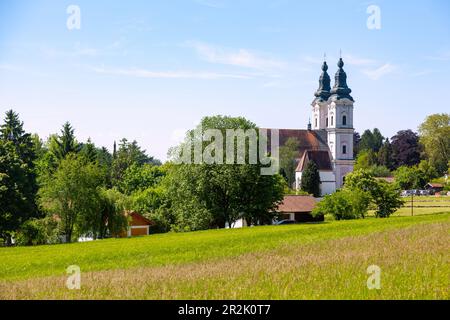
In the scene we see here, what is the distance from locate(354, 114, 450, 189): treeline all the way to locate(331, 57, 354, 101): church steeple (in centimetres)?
1692

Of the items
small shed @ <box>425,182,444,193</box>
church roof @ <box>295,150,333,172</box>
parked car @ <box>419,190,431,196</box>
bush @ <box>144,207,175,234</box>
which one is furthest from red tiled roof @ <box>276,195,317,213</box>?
small shed @ <box>425,182,444,193</box>

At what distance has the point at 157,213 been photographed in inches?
2334

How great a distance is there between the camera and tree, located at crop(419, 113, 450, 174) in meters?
120

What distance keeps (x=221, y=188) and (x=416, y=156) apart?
333 ft

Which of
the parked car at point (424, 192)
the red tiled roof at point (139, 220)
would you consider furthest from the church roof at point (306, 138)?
the red tiled roof at point (139, 220)

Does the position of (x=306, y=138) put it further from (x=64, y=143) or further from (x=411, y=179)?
(x=64, y=143)

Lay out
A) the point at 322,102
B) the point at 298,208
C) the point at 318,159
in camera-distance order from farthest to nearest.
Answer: the point at 322,102
the point at 318,159
the point at 298,208

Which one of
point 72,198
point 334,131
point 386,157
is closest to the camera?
point 72,198

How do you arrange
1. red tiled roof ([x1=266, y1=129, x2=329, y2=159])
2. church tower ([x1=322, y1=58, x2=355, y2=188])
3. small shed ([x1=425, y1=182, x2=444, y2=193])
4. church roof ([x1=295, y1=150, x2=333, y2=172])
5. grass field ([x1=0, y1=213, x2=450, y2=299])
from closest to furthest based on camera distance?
grass field ([x1=0, y1=213, x2=450, y2=299]) → church roof ([x1=295, y1=150, x2=333, y2=172]) → small shed ([x1=425, y1=182, x2=444, y2=193]) → church tower ([x1=322, y1=58, x2=355, y2=188]) → red tiled roof ([x1=266, y1=129, x2=329, y2=159])

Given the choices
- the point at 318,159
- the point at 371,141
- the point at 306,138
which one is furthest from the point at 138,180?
the point at 371,141

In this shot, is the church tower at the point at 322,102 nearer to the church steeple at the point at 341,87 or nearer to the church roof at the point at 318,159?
the church steeple at the point at 341,87

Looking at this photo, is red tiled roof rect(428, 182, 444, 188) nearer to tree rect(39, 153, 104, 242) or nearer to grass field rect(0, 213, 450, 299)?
tree rect(39, 153, 104, 242)

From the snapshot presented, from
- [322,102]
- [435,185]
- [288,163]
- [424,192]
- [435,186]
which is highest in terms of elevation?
[322,102]

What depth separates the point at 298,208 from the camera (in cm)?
6222
